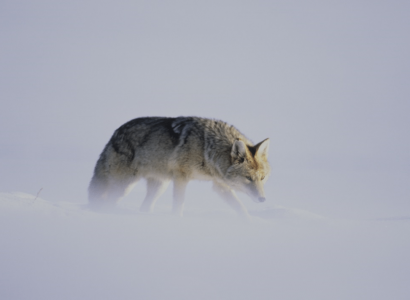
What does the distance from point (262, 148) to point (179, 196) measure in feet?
6.55

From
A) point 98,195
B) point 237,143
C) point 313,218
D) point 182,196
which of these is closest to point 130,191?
point 98,195

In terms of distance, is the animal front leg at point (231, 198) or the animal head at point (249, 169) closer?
the animal head at point (249, 169)

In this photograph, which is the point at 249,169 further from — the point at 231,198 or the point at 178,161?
the point at 178,161

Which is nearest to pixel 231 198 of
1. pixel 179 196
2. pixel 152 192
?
pixel 179 196

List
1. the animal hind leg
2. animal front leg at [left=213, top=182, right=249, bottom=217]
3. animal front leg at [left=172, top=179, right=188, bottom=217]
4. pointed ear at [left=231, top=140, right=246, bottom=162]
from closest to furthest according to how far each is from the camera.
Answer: pointed ear at [left=231, top=140, right=246, bottom=162], animal front leg at [left=172, top=179, right=188, bottom=217], animal front leg at [left=213, top=182, right=249, bottom=217], the animal hind leg

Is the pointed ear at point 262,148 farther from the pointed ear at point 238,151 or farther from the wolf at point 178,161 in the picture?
the pointed ear at point 238,151

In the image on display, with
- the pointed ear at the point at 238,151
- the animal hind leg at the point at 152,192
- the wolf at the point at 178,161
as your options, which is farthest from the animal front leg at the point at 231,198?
the animal hind leg at the point at 152,192

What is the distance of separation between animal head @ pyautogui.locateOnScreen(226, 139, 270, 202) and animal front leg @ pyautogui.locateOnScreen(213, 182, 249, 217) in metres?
0.54

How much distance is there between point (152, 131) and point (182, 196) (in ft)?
5.76

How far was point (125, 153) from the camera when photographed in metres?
8.64

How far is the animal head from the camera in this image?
764cm

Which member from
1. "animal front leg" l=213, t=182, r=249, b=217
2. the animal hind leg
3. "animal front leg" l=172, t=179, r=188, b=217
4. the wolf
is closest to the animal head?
the wolf

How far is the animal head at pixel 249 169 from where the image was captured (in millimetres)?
7641

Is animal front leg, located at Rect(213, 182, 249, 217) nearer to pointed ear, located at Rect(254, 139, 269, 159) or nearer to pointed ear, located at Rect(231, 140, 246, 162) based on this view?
pointed ear, located at Rect(231, 140, 246, 162)
